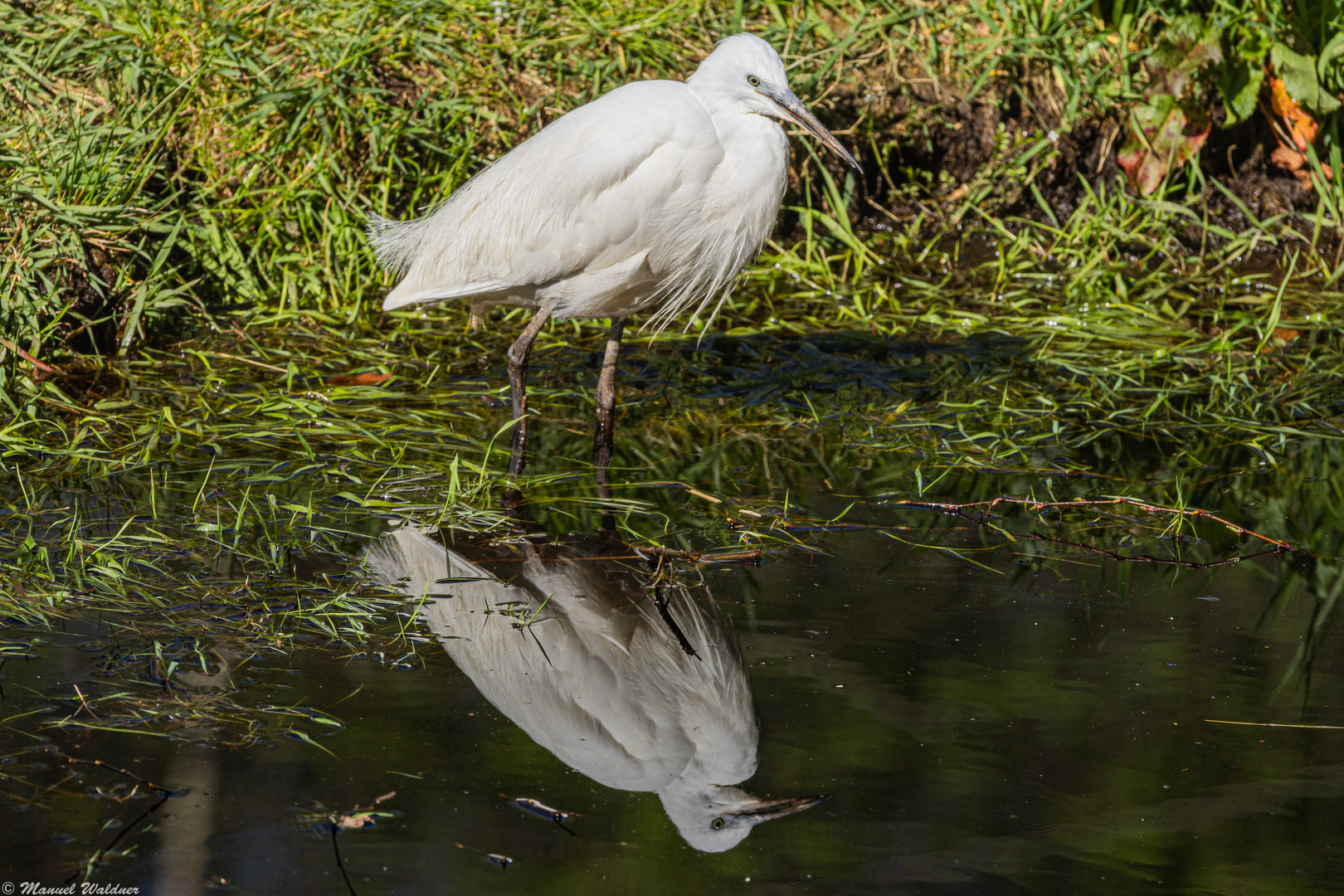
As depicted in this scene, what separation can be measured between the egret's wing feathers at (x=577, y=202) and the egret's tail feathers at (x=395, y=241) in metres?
0.15

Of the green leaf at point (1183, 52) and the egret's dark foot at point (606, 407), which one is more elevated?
the green leaf at point (1183, 52)

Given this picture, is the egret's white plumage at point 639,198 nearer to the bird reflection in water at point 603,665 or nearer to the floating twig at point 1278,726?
the bird reflection in water at point 603,665

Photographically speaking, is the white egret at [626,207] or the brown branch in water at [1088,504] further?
the white egret at [626,207]

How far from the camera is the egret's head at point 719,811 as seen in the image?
2137 mm

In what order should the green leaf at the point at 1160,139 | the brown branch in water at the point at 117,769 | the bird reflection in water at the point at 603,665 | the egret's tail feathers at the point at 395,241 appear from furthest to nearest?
1. the green leaf at the point at 1160,139
2. the egret's tail feathers at the point at 395,241
3. the bird reflection in water at the point at 603,665
4. the brown branch in water at the point at 117,769

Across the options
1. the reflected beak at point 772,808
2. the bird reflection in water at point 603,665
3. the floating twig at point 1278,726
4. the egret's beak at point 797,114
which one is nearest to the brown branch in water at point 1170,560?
the floating twig at point 1278,726

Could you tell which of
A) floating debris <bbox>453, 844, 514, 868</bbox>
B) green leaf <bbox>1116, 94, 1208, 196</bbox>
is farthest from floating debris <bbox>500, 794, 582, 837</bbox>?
green leaf <bbox>1116, 94, 1208, 196</bbox>

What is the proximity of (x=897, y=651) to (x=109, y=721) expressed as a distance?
1.56 m

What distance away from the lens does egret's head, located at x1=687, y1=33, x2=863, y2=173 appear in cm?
348

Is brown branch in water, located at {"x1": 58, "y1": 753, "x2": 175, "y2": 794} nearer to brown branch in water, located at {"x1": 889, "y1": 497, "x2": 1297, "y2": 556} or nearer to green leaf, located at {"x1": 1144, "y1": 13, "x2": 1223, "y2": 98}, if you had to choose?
brown branch in water, located at {"x1": 889, "y1": 497, "x2": 1297, "y2": 556}

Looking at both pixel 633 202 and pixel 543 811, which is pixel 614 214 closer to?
pixel 633 202

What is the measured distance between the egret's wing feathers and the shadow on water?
2.09 ft

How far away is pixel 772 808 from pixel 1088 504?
1.66m

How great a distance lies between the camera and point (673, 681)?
264 centimetres
